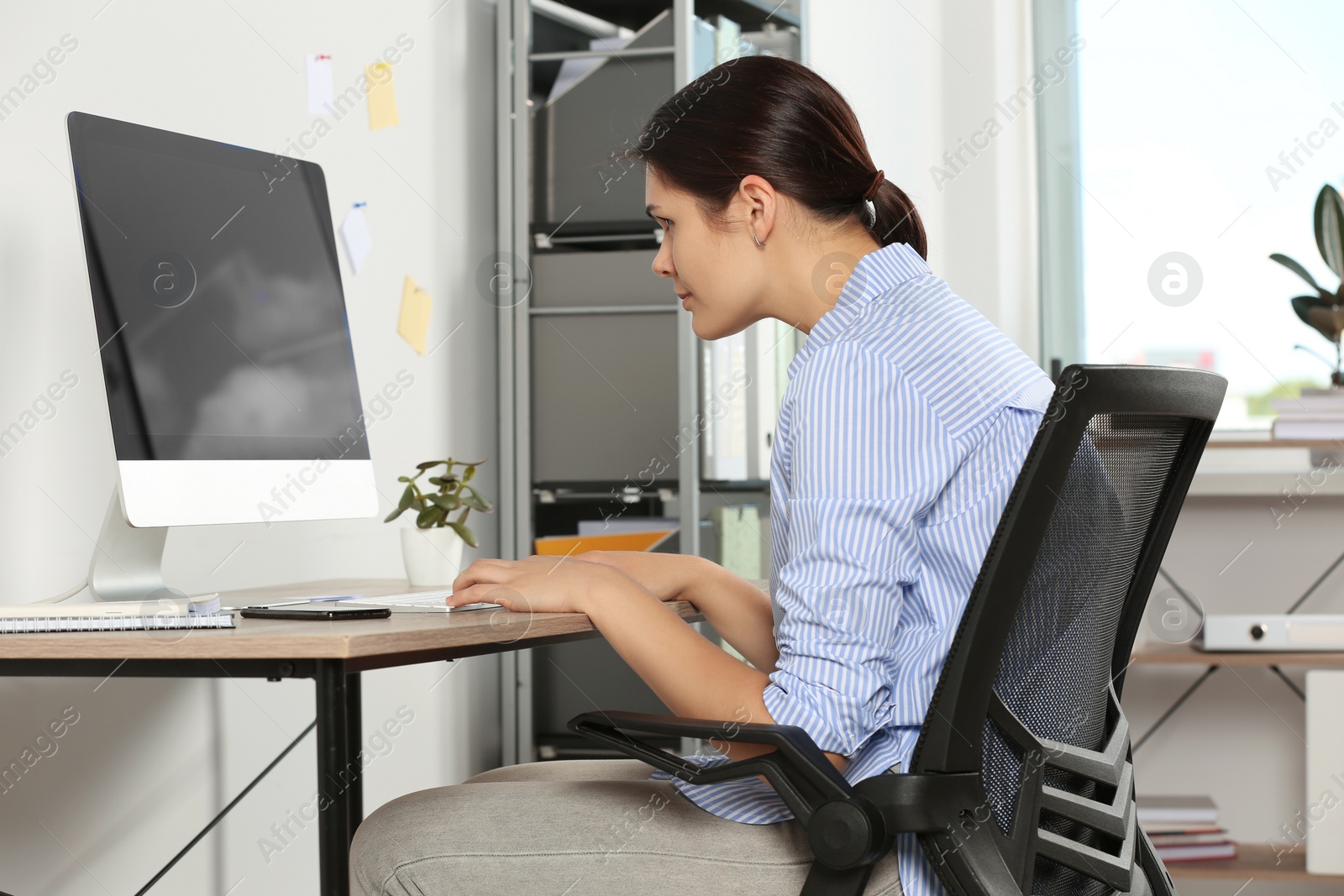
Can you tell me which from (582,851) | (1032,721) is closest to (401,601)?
(582,851)

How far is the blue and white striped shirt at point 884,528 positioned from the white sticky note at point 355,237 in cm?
130

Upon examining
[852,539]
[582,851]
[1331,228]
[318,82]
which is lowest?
[582,851]

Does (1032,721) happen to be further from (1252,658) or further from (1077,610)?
(1252,658)

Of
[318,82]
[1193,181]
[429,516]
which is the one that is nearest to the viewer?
[429,516]

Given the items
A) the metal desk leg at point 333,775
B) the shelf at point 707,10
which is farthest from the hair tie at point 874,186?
the shelf at point 707,10

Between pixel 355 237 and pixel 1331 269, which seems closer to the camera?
pixel 355 237

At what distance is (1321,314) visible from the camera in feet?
8.29

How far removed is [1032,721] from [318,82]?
1561mm

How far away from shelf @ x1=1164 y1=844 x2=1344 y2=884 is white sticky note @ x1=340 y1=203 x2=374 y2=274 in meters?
1.82

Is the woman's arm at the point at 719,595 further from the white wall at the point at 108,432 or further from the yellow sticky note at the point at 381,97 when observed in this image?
the yellow sticky note at the point at 381,97

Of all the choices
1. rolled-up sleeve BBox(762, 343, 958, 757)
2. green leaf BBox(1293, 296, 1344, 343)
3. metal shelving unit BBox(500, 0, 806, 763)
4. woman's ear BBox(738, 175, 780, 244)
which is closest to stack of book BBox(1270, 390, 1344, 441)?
green leaf BBox(1293, 296, 1344, 343)

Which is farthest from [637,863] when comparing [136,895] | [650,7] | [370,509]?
[650,7]

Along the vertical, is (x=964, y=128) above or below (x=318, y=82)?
above

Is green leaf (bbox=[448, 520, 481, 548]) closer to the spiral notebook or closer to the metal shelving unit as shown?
the spiral notebook
